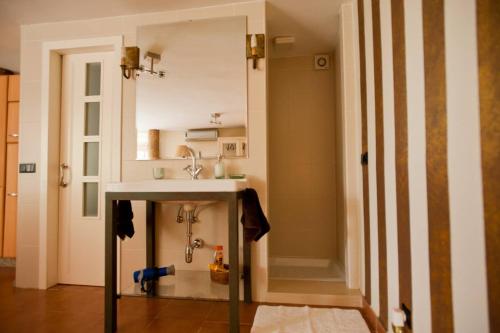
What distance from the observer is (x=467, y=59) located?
72 centimetres

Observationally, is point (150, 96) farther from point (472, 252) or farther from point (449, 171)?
point (472, 252)

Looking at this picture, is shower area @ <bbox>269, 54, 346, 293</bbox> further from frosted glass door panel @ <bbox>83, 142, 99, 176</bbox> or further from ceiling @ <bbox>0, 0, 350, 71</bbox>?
frosted glass door panel @ <bbox>83, 142, 99, 176</bbox>


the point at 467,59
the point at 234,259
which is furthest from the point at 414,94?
the point at 234,259

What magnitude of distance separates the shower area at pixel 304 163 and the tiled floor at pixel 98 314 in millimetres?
1050

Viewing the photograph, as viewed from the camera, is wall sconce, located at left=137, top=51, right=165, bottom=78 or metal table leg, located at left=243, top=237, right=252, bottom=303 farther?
wall sconce, located at left=137, top=51, right=165, bottom=78

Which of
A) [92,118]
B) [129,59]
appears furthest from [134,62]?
[92,118]

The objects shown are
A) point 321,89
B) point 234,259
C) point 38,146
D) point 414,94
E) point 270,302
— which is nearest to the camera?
point 414,94

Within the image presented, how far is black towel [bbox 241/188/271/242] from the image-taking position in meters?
1.51

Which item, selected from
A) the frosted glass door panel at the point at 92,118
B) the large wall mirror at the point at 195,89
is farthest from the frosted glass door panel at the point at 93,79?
the large wall mirror at the point at 195,89

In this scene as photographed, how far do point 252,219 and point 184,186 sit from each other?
0.44m

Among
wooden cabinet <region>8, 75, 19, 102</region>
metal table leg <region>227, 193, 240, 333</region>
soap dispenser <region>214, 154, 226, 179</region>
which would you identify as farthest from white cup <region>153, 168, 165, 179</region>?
wooden cabinet <region>8, 75, 19, 102</region>

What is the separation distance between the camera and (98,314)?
1691 millimetres

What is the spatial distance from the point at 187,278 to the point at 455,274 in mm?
1692

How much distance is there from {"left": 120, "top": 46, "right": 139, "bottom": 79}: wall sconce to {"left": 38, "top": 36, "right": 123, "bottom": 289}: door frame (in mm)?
123
